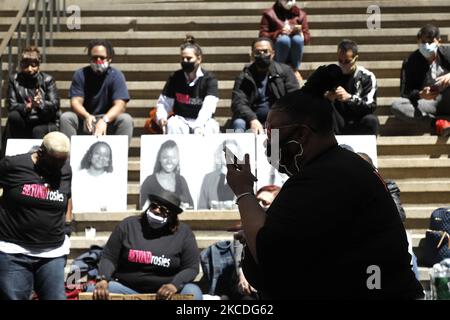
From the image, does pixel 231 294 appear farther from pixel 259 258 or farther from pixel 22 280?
pixel 259 258

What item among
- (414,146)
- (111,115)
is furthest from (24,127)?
(414,146)

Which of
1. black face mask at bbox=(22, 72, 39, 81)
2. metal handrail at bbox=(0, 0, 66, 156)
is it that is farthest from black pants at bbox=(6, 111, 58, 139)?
metal handrail at bbox=(0, 0, 66, 156)

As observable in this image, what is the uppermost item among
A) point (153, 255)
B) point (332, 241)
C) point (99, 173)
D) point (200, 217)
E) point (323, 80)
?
point (99, 173)

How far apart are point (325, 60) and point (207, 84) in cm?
245

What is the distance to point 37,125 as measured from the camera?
10281 mm

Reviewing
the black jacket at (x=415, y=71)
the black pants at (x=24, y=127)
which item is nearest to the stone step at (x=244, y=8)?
the black jacket at (x=415, y=71)

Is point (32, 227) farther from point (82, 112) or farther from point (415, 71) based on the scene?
point (415, 71)

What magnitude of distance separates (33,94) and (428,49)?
171 inches

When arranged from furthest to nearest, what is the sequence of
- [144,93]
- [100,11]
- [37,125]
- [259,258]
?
1. [100,11]
2. [144,93]
3. [37,125]
4. [259,258]

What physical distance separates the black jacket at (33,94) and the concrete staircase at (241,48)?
2.94 ft

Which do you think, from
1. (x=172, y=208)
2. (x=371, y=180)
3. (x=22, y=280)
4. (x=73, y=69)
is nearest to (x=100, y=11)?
(x=73, y=69)

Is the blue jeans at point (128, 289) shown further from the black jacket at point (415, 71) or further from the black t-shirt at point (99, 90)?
the black jacket at point (415, 71)

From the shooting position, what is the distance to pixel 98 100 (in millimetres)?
10516

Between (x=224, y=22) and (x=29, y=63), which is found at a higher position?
(x=224, y=22)
